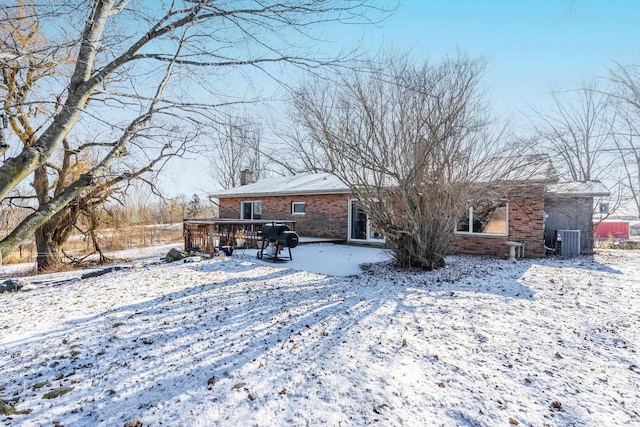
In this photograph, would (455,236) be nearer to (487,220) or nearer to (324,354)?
(487,220)

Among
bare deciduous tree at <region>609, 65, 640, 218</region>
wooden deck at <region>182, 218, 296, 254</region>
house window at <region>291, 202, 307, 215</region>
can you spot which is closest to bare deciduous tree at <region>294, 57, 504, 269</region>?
bare deciduous tree at <region>609, 65, 640, 218</region>

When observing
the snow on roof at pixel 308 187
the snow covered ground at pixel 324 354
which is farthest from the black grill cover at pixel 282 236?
the snow on roof at pixel 308 187

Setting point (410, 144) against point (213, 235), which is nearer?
point (410, 144)

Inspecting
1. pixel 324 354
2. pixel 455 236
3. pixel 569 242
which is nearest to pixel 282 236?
pixel 455 236

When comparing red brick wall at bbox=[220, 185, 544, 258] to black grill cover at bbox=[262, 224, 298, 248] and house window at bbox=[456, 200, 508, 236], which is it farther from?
black grill cover at bbox=[262, 224, 298, 248]

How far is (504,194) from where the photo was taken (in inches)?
364

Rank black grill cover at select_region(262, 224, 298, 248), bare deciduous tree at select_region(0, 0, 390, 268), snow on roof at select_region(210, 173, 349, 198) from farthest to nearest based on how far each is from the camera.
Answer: snow on roof at select_region(210, 173, 349, 198) < black grill cover at select_region(262, 224, 298, 248) < bare deciduous tree at select_region(0, 0, 390, 268)

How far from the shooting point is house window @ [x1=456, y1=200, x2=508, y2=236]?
418 inches

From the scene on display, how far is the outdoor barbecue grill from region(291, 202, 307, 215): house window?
17.1 ft

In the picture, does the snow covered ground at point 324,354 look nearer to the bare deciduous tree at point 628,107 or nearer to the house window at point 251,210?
the bare deciduous tree at point 628,107

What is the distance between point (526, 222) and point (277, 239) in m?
7.30

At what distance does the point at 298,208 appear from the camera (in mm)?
15328

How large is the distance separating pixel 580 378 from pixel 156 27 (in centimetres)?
457

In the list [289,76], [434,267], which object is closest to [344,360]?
[289,76]
